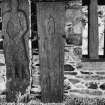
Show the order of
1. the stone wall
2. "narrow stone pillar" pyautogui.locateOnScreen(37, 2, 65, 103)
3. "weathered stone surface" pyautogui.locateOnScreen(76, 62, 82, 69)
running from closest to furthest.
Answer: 1. "narrow stone pillar" pyautogui.locateOnScreen(37, 2, 65, 103)
2. the stone wall
3. "weathered stone surface" pyautogui.locateOnScreen(76, 62, 82, 69)

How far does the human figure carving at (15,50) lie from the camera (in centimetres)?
453

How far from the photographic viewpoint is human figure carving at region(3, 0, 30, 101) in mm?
4527

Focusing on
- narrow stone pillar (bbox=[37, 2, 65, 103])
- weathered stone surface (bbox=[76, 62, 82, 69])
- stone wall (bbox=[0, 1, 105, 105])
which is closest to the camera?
narrow stone pillar (bbox=[37, 2, 65, 103])

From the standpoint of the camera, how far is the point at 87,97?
188 inches

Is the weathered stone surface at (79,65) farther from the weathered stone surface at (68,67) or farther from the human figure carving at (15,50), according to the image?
the human figure carving at (15,50)

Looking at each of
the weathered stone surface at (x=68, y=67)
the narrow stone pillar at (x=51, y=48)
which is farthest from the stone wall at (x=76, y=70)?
the narrow stone pillar at (x=51, y=48)

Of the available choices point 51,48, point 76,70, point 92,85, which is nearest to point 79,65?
point 76,70

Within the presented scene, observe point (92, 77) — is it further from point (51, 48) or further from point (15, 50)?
point (15, 50)

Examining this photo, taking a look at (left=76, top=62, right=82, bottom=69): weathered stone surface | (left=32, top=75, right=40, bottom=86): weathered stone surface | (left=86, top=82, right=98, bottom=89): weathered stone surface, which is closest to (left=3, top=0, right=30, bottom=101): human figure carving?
(left=32, top=75, right=40, bottom=86): weathered stone surface

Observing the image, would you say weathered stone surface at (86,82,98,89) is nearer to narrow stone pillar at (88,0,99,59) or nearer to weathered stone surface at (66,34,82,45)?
narrow stone pillar at (88,0,99,59)

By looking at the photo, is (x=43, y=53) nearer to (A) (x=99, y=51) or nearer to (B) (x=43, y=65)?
(B) (x=43, y=65)

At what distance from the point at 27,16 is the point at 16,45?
630 mm

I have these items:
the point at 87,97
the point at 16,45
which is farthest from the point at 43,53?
the point at 87,97

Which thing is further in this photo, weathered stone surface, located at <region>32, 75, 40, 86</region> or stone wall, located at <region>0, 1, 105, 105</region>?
weathered stone surface, located at <region>32, 75, 40, 86</region>
